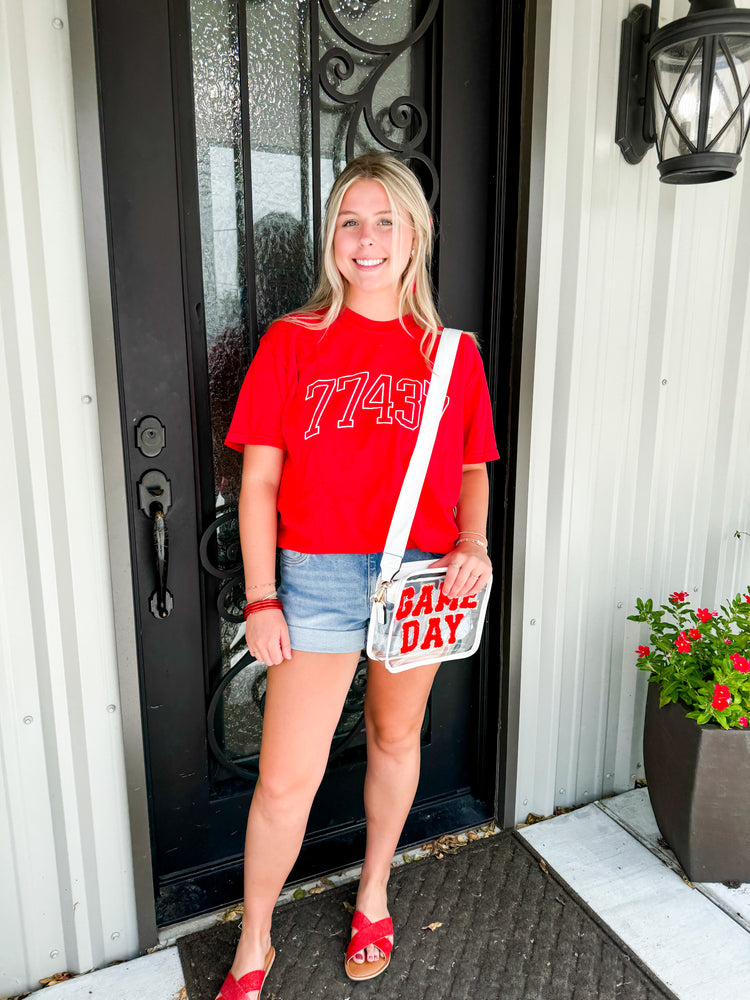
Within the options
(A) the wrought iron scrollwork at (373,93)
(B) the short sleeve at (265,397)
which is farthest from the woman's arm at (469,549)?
(A) the wrought iron scrollwork at (373,93)

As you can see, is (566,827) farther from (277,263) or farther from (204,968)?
(277,263)

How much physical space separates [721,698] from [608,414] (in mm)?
845

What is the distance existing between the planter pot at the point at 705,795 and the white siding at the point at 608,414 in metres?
0.35

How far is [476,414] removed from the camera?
5.51ft

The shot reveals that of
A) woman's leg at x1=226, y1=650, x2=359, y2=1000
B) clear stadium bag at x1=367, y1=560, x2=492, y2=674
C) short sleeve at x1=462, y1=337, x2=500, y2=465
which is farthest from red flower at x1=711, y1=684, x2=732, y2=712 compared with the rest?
woman's leg at x1=226, y1=650, x2=359, y2=1000

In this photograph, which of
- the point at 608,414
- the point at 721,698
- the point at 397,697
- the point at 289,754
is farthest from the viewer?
the point at 608,414

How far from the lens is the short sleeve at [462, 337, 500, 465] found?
1.64 metres

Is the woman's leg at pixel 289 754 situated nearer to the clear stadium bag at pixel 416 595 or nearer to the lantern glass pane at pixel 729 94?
the clear stadium bag at pixel 416 595

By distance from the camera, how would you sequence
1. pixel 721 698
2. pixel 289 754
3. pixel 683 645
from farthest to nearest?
pixel 683 645, pixel 721 698, pixel 289 754

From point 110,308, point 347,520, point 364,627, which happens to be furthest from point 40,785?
point 110,308

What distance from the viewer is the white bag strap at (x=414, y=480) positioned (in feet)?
4.92

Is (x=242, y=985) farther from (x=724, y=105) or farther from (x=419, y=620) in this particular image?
(x=724, y=105)

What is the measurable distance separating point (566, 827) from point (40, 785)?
5.03ft

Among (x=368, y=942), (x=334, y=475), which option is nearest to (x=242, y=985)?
(x=368, y=942)
